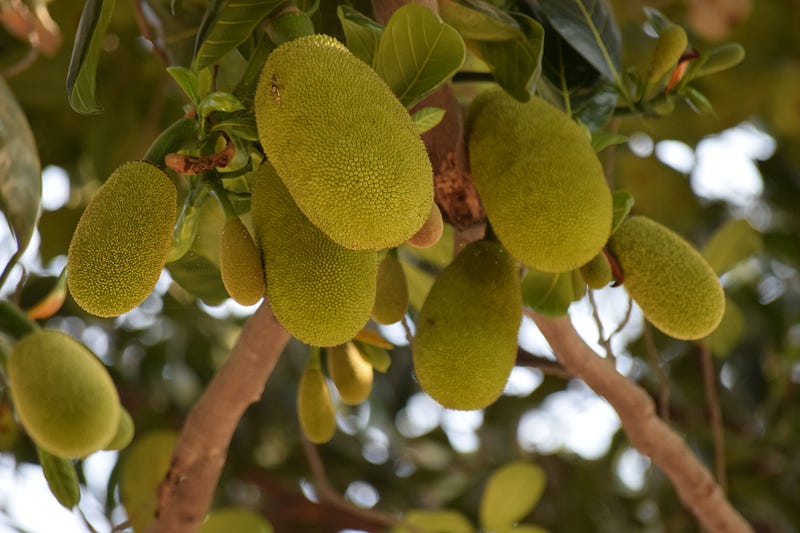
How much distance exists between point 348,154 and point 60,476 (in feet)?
1.98

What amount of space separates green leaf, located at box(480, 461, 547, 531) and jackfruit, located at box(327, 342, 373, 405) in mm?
532

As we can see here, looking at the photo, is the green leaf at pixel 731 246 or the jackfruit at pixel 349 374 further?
the green leaf at pixel 731 246

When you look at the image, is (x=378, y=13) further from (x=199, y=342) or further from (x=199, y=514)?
(x=199, y=342)

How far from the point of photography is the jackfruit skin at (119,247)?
547mm

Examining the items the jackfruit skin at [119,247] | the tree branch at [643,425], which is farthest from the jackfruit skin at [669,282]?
the jackfruit skin at [119,247]

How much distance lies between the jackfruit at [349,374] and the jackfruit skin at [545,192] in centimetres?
21

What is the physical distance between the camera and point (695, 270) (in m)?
0.73

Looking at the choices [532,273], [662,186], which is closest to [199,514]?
[532,273]

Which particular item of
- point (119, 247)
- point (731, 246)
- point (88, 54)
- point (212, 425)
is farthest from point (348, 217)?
point (731, 246)

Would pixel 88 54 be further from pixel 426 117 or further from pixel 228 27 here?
pixel 426 117

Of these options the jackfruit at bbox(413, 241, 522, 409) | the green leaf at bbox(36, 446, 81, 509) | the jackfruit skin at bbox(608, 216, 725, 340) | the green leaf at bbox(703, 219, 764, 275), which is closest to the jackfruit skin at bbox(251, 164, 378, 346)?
the jackfruit at bbox(413, 241, 522, 409)

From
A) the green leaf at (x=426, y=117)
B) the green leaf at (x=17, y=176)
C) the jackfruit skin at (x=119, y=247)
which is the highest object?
the jackfruit skin at (x=119, y=247)

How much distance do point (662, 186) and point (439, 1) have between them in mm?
1223

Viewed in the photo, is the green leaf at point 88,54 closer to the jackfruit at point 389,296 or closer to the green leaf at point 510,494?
the jackfruit at point 389,296
